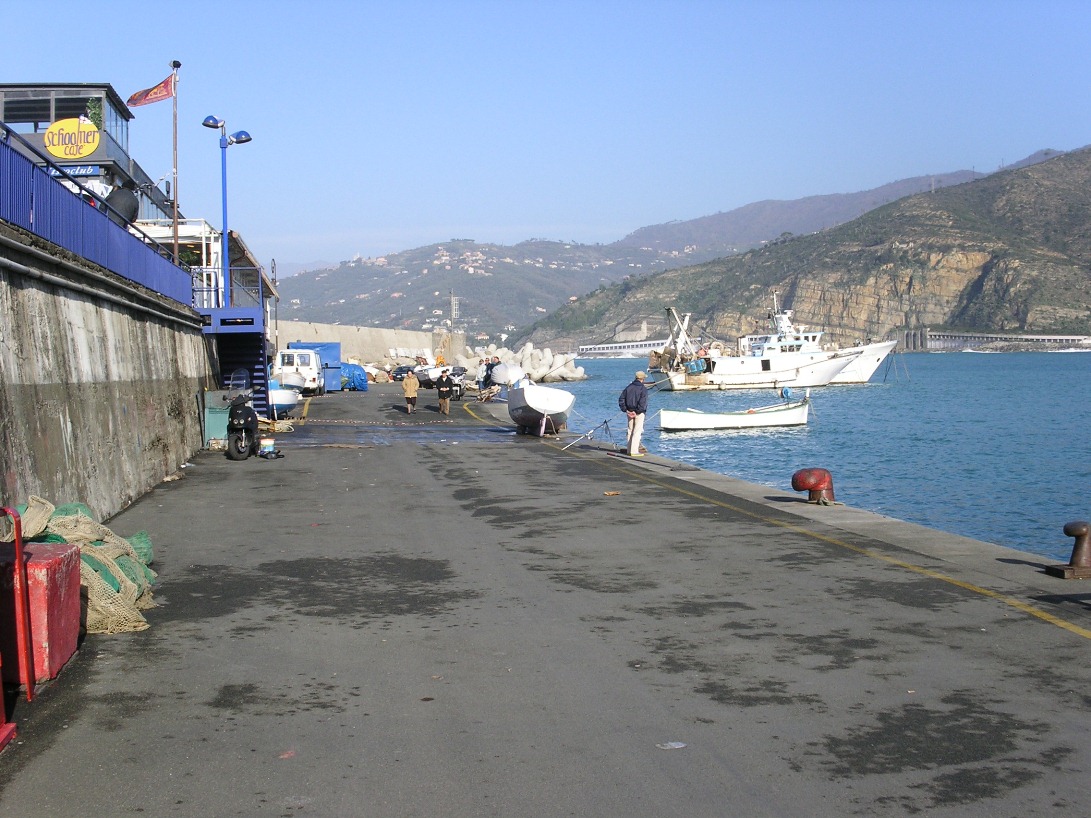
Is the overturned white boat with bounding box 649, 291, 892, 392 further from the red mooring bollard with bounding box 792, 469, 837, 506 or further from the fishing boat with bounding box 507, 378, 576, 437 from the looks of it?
the red mooring bollard with bounding box 792, 469, 837, 506

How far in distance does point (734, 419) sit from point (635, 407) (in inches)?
862

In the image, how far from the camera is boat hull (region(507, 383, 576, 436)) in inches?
1223

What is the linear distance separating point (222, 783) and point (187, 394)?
19893 mm

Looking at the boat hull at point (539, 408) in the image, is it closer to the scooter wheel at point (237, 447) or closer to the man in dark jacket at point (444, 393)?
the man in dark jacket at point (444, 393)

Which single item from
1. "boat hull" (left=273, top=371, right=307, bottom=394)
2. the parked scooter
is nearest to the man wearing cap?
the parked scooter

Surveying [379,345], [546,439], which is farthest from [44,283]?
[379,345]

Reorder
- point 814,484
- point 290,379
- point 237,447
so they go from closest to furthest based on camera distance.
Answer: point 814,484, point 237,447, point 290,379

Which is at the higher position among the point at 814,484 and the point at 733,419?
the point at 814,484

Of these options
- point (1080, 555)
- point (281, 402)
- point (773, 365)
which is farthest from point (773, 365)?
point (1080, 555)

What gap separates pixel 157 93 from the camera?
3438 centimetres

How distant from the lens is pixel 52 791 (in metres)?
5.37

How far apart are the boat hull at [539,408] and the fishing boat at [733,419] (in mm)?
9373

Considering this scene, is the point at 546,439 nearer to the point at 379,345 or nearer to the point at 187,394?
the point at 187,394

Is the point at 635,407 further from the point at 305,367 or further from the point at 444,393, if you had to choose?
the point at 305,367
